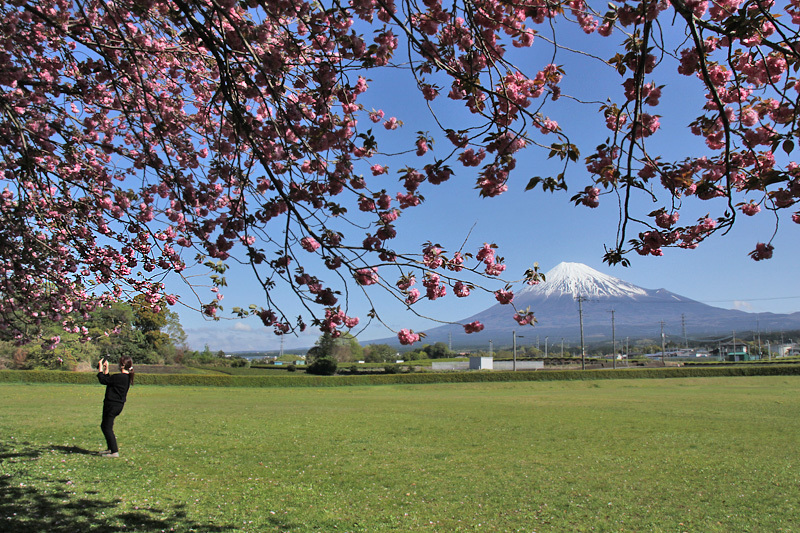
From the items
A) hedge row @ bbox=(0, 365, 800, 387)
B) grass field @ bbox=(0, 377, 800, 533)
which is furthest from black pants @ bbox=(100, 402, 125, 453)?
hedge row @ bbox=(0, 365, 800, 387)

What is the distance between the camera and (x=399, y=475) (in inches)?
270

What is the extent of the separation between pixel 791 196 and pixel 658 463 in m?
6.50

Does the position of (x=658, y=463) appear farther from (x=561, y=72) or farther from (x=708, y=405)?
(x=708, y=405)

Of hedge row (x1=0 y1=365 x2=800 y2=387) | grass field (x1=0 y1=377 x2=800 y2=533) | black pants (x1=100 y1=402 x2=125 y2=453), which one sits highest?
black pants (x1=100 y1=402 x2=125 y2=453)

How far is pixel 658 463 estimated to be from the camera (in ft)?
24.9

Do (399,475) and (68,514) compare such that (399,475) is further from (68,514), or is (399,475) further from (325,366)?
(325,366)

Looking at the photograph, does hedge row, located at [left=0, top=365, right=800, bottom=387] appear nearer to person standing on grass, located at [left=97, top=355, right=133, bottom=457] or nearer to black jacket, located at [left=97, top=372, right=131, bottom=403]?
person standing on grass, located at [left=97, top=355, right=133, bottom=457]

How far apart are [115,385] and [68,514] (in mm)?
2557

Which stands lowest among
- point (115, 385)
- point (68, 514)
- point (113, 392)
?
point (68, 514)

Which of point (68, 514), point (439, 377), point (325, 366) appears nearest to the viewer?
point (68, 514)

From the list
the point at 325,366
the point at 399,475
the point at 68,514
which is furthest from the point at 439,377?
the point at 68,514

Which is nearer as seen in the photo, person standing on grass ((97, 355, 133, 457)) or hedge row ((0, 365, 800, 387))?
person standing on grass ((97, 355, 133, 457))

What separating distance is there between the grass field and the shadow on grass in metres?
0.02

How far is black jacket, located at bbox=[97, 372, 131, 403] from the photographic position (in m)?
7.01
